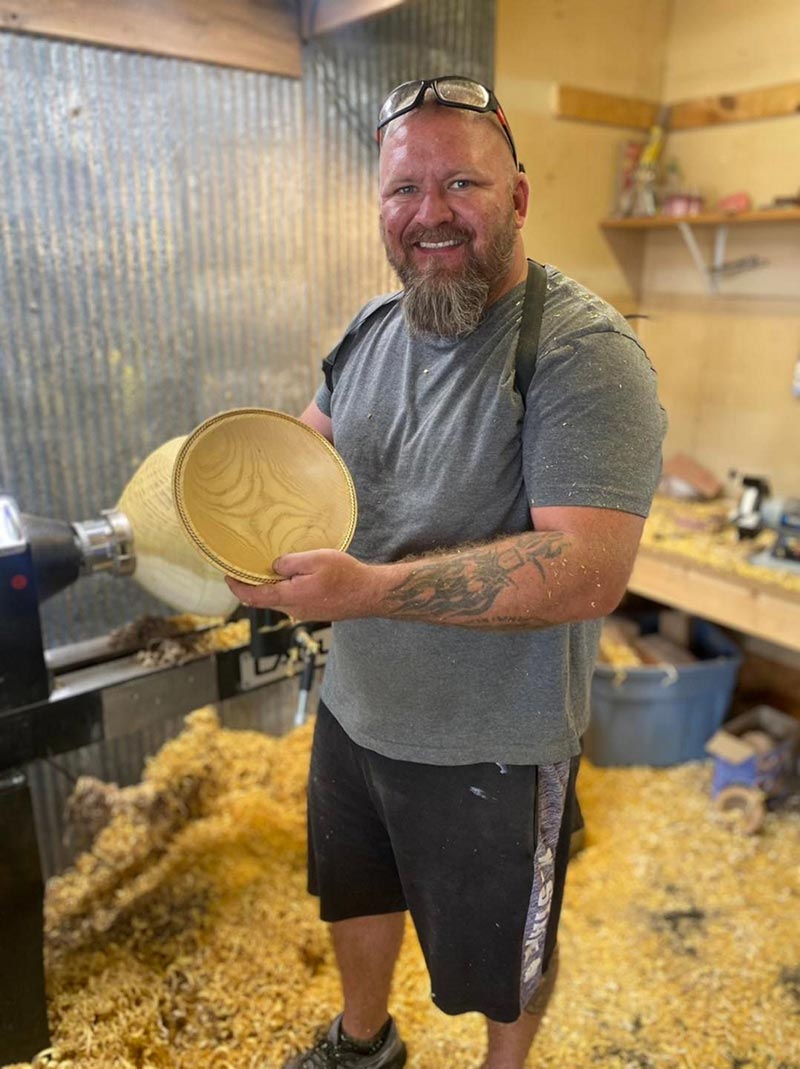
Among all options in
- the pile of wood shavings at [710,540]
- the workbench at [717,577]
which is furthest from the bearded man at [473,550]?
the pile of wood shavings at [710,540]

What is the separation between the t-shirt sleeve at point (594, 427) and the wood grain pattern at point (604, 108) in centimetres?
224

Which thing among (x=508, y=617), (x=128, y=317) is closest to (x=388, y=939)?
(x=508, y=617)

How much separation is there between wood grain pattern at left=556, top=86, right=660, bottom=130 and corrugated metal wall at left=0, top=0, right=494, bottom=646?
484mm

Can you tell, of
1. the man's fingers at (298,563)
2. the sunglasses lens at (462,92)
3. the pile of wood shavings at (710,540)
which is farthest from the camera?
the pile of wood shavings at (710,540)

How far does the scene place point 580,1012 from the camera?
72.5 inches

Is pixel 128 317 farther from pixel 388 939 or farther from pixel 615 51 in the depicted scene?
pixel 615 51

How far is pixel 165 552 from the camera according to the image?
1508 millimetres

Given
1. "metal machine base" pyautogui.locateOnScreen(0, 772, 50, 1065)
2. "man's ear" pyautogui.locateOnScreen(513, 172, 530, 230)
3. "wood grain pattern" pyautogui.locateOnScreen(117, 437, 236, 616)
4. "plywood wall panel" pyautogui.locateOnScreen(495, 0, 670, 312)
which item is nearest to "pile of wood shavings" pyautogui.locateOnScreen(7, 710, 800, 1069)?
"metal machine base" pyautogui.locateOnScreen(0, 772, 50, 1065)

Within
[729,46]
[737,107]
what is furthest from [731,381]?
[729,46]

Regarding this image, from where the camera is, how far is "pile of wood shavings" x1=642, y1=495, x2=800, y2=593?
2391mm

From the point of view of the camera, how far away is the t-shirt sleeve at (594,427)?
1009 mm

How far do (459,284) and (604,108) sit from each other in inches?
91.4

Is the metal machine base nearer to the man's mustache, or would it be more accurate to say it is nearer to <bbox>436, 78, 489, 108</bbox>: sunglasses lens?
the man's mustache

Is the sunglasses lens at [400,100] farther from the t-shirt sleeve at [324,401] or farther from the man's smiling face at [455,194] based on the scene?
the t-shirt sleeve at [324,401]
